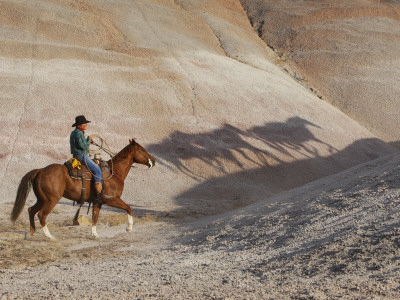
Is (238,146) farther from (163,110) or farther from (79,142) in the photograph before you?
(79,142)

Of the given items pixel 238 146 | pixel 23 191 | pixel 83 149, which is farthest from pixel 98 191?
pixel 238 146

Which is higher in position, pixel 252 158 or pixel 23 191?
pixel 252 158

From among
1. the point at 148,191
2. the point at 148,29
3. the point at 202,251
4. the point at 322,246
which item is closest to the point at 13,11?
the point at 148,29

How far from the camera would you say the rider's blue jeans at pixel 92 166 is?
16047mm

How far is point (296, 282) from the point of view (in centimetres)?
973

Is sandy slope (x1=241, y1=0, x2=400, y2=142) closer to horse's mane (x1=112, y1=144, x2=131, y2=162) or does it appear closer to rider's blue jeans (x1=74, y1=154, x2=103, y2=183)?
horse's mane (x1=112, y1=144, x2=131, y2=162)

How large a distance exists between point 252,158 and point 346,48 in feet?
86.3

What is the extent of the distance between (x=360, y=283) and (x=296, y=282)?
1.13 metres

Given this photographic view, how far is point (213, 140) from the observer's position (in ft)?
108

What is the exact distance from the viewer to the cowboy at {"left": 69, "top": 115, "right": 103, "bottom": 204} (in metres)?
15.8

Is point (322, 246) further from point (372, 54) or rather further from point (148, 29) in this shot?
point (372, 54)

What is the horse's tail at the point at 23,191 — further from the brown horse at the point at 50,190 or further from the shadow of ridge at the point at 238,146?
the shadow of ridge at the point at 238,146

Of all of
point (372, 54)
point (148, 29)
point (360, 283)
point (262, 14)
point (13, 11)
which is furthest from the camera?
point (262, 14)

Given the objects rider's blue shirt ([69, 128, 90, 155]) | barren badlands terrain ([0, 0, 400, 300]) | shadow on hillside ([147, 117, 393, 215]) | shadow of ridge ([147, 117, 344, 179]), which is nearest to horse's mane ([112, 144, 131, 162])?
rider's blue shirt ([69, 128, 90, 155])
